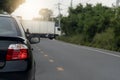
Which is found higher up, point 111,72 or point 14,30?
point 14,30

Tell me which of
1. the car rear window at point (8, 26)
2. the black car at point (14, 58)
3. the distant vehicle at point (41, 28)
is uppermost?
the car rear window at point (8, 26)

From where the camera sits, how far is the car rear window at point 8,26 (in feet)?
23.6

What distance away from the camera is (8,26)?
7.62 metres

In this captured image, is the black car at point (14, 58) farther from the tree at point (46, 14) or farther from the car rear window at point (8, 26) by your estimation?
the tree at point (46, 14)

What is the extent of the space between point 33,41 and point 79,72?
5.61 metres

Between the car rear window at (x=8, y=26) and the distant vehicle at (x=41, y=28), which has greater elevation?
the car rear window at (x=8, y=26)

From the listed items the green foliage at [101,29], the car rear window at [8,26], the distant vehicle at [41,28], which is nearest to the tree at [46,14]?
the distant vehicle at [41,28]

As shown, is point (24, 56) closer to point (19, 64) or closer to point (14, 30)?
point (19, 64)

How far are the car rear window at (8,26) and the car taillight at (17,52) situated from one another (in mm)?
476

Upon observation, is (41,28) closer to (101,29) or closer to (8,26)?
(101,29)

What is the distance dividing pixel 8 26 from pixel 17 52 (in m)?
1.06

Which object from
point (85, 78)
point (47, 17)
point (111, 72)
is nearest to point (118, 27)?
point (111, 72)

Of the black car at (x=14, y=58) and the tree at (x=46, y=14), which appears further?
the tree at (x=46, y=14)

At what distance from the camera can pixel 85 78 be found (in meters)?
13.0
